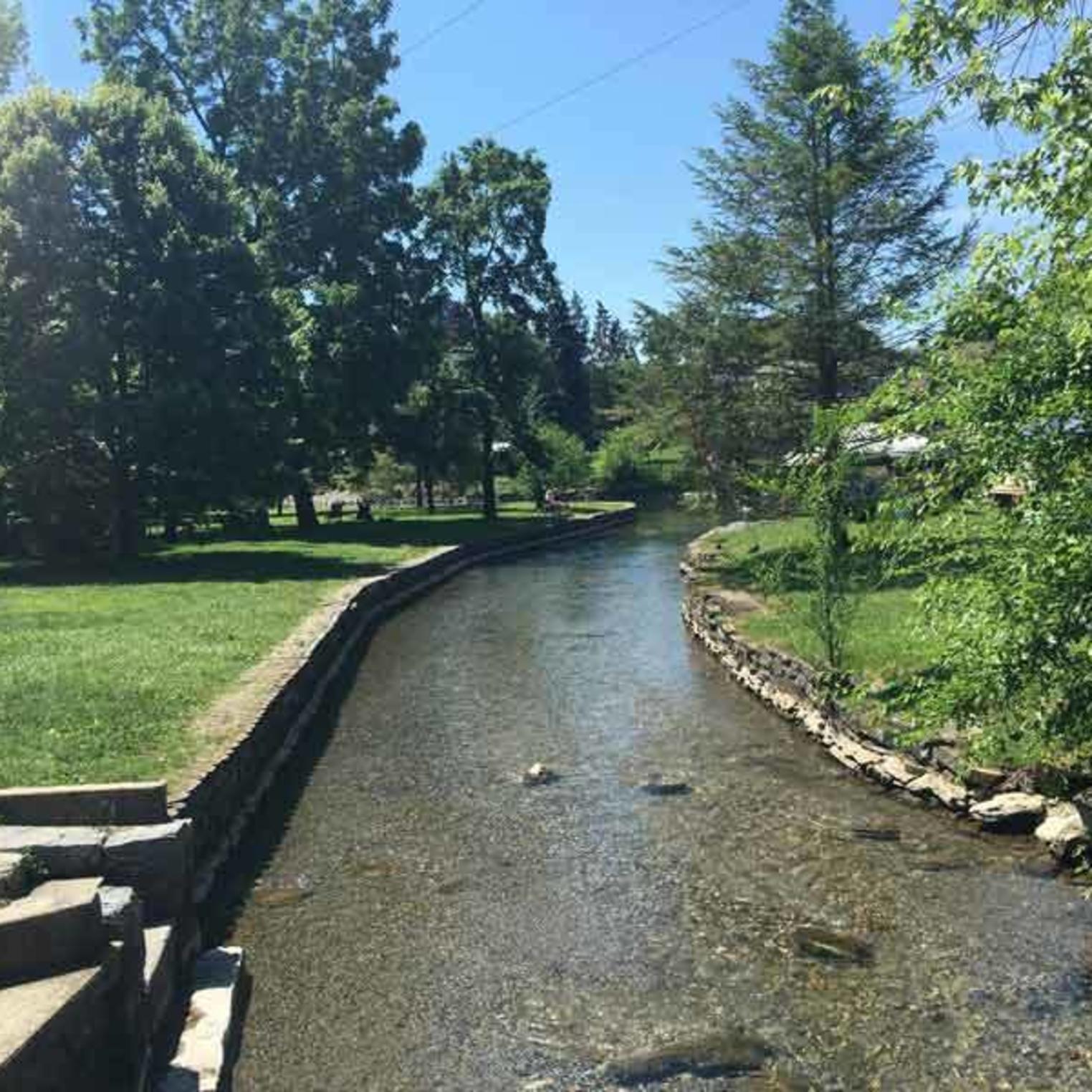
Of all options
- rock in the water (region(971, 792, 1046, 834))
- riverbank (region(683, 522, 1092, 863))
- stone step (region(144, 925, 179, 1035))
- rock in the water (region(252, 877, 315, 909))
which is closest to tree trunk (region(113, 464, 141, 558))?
riverbank (region(683, 522, 1092, 863))

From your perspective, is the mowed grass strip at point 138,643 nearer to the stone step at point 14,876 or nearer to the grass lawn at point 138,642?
the grass lawn at point 138,642

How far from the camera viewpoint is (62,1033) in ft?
17.3

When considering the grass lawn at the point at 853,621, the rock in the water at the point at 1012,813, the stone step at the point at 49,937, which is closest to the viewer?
the stone step at the point at 49,937

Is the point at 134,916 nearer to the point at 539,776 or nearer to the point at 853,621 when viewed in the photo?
the point at 539,776

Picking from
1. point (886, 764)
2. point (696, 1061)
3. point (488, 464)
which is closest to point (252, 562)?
point (488, 464)

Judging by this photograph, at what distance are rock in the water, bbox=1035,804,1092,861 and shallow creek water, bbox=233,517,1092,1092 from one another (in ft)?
0.57

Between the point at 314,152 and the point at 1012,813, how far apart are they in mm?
36301

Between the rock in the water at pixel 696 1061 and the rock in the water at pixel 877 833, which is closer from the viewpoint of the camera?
the rock in the water at pixel 696 1061

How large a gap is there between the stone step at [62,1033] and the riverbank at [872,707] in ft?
17.9

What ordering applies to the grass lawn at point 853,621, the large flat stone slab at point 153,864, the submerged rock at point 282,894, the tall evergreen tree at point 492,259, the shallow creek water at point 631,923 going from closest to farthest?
the shallow creek water at point 631,923
the large flat stone slab at point 153,864
the submerged rock at point 282,894
the grass lawn at point 853,621
the tall evergreen tree at point 492,259

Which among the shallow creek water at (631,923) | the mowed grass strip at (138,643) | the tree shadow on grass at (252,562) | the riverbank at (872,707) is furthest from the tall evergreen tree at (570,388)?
the shallow creek water at (631,923)

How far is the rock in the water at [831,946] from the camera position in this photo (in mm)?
8016

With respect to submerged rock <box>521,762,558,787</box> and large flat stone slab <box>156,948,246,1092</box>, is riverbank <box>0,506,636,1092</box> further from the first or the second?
submerged rock <box>521,762,558,787</box>

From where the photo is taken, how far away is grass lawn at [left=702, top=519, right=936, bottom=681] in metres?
13.7
